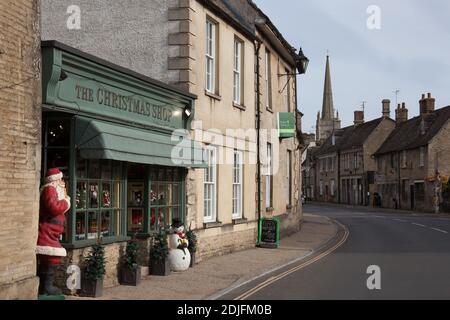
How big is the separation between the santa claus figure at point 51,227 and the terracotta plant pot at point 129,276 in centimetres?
200

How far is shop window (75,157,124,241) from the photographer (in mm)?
10008

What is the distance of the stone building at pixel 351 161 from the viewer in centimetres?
6638

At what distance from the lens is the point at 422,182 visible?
5066 centimetres

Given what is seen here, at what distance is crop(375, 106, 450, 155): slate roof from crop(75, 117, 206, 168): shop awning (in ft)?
132

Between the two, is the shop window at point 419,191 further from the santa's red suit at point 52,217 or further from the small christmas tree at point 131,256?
the santa's red suit at point 52,217

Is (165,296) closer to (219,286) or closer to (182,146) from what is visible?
(219,286)

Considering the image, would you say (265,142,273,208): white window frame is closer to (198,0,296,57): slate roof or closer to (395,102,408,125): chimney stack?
(198,0,296,57): slate roof

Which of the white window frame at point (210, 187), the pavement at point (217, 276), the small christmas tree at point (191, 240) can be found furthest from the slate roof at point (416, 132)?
the small christmas tree at point (191, 240)

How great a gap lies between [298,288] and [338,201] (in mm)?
65099

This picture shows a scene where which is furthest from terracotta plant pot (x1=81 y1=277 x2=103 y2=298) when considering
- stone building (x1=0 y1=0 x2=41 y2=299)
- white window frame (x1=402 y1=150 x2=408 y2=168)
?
white window frame (x1=402 y1=150 x2=408 y2=168)

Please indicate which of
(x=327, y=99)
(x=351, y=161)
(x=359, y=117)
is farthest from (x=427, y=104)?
(x=327, y=99)

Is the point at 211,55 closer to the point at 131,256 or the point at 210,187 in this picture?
the point at 210,187

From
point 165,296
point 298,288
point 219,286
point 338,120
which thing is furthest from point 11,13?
point 338,120
